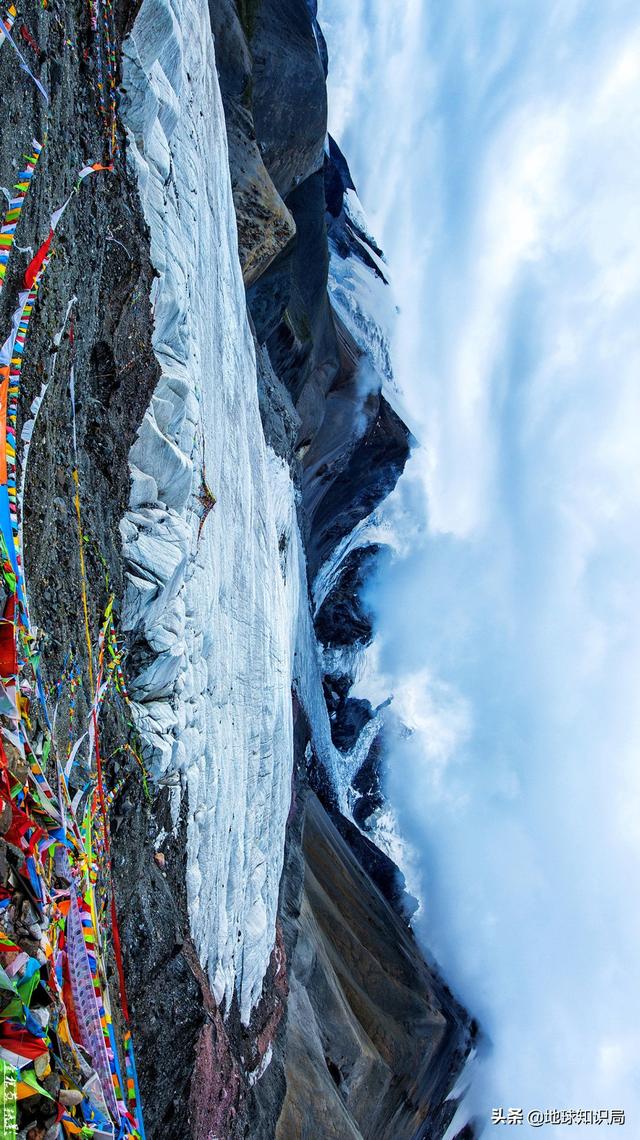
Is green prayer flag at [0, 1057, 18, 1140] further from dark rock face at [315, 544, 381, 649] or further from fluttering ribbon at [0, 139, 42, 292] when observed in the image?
dark rock face at [315, 544, 381, 649]

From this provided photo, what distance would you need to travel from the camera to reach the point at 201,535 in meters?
5.96

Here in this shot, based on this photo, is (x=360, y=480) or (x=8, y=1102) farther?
(x=360, y=480)

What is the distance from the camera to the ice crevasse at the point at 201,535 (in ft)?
15.9

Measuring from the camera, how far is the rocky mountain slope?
117 inches

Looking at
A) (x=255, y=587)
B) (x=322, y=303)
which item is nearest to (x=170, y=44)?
(x=255, y=587)

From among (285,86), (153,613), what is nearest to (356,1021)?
(153,613)

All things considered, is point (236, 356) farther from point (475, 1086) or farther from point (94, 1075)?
point (475, 1086)

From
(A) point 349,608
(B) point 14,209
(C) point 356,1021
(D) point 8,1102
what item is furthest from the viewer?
(A) point 349,608

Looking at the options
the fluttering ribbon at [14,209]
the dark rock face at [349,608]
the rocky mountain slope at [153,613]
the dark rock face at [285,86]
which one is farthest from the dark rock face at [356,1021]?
the dark rock face at [285,86]

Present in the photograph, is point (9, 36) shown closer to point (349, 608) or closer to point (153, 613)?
point (153, 613)

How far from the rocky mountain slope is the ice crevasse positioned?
40 mm

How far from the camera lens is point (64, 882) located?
115 inches

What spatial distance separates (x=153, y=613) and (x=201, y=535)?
4.77 feet

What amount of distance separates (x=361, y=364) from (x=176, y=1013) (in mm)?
19313
